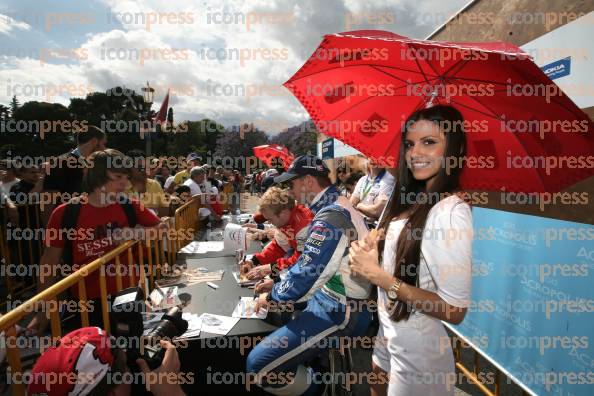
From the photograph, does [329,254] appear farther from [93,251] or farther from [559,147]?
[93,251]

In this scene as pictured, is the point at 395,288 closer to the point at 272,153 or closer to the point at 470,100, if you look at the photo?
the point at 470,100

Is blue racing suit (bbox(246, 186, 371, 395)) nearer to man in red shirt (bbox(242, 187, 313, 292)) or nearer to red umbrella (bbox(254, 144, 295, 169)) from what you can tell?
man in red shirt (bbox(242, 187, 313, 292))

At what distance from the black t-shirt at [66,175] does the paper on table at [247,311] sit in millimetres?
3429

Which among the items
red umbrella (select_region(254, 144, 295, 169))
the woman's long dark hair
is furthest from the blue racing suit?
red umbrella (select_region(254, 144, 295, 169))

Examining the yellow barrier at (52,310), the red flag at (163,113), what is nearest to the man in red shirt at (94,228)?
the yellow barrier at (52,310)

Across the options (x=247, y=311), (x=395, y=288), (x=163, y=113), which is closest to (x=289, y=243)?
(x=247, y=311)

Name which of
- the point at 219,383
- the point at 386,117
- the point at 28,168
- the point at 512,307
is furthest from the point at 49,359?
the point at 28,168

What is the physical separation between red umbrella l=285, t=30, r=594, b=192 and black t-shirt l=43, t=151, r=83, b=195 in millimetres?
3845

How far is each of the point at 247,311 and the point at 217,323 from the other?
0.93 ft

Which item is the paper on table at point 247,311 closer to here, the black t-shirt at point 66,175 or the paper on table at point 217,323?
the paper on table at point 217,323

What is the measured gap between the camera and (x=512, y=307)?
3.03 metres

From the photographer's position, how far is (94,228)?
2752 millimetres

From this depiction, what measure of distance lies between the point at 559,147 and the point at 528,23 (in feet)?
9.92

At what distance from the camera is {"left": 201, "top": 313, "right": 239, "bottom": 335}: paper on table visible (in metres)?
2.37
